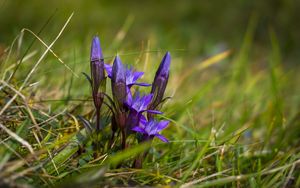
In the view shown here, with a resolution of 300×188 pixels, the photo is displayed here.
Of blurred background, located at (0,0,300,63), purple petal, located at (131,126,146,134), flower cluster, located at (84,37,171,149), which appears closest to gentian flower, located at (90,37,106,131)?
flower cluster, located at (84,37,171,149)

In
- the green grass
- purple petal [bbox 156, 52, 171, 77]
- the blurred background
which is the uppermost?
the blurred background

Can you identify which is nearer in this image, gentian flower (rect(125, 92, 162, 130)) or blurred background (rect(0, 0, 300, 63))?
gentian flower (rect(125, 92, 162, 130))

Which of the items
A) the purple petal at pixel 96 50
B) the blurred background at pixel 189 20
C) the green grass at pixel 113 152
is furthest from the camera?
the blurred background at pixel 189 20

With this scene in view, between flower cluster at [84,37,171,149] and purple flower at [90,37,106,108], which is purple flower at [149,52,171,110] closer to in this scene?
flower cluster at [84,37,171,149]

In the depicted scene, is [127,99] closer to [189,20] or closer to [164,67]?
[164,67]

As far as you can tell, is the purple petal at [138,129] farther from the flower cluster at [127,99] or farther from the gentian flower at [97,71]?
the gentian flower at [97,71]

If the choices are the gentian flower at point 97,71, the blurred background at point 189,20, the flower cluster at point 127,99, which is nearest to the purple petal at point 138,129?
the flower cluster at point 127,99
